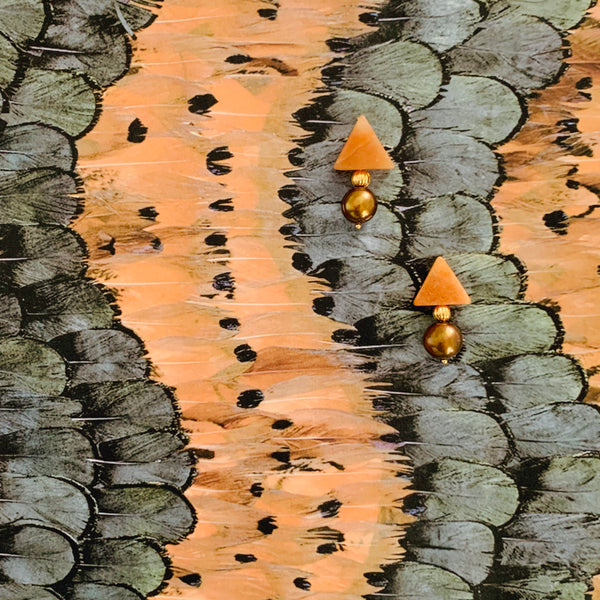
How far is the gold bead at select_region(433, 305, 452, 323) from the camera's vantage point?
78 cm

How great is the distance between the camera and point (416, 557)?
836 mm

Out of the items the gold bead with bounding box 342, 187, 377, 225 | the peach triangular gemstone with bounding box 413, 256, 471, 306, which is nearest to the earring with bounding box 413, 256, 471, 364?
the peach triangular gemstone with bounding box 413, 256, 471, 306

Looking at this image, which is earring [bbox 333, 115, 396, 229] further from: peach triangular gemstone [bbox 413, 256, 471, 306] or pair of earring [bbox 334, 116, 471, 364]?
peach triangular gemstone [bbox 413, 256, 471, 306]

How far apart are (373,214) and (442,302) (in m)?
0.17

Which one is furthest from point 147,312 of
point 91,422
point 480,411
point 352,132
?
point 480,411

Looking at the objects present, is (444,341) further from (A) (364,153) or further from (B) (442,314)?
(A) (364,153)

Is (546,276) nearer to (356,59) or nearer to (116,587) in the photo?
(356,59)

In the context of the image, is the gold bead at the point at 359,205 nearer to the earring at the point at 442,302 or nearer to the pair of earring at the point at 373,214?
the pair of earring at the point at 373,214

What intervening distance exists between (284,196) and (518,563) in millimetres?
681

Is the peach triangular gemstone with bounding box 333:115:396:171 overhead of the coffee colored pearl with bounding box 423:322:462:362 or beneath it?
overhead

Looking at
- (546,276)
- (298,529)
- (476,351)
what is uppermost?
(546,276)

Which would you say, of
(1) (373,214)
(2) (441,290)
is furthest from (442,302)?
(1) (373,214)

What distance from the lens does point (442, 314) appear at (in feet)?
2.56

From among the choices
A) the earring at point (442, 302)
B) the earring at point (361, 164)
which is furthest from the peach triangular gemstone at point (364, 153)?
the earring at point (442, 302)
